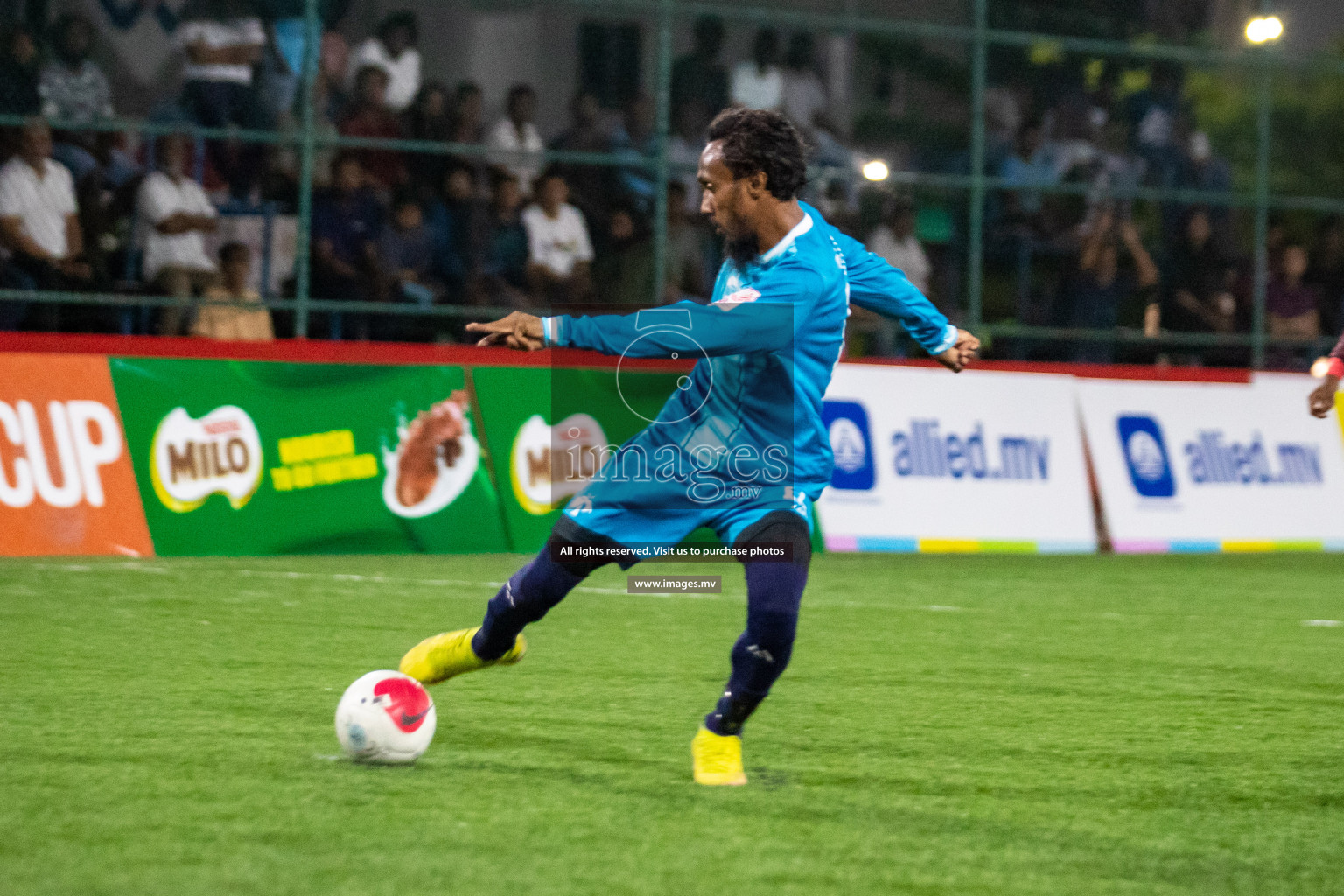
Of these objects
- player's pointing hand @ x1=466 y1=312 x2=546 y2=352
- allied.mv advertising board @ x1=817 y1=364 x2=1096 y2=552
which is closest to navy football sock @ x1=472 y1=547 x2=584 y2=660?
player's pointing hand @ x1=466 y1=312 x2=546 y2=352

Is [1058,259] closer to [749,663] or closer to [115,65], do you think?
[115,65]

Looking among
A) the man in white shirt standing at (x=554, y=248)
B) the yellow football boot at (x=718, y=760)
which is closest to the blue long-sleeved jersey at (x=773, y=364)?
the yellow football boot at (x=718, y=760)

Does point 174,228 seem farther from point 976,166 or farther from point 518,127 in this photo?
point 976,166

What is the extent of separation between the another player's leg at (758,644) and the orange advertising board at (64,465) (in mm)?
7345

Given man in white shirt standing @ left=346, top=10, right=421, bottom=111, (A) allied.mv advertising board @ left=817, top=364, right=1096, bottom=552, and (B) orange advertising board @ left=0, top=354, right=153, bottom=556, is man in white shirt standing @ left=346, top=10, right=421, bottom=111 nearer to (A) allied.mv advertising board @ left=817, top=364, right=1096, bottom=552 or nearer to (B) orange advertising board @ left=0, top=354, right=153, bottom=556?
(B) orange advertising board @ left=0, top=354, right=153, bottom=556

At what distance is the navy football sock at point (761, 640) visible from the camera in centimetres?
506

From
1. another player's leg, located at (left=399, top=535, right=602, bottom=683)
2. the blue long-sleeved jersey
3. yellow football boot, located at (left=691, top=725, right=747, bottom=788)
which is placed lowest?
yellow football boot, located at (left=691, top=725, right=747, bottom=788)

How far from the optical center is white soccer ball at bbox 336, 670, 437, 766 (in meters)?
5.20

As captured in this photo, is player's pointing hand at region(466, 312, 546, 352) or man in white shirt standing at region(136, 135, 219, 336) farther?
man in white shirt standing at region(136, 135, 219, 336)

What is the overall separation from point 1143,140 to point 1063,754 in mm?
13461

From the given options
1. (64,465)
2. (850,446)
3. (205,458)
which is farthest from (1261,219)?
(64,465)

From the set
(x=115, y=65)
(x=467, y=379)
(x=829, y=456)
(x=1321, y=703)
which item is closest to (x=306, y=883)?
(x=829, y=456)

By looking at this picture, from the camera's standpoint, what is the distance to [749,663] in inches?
203

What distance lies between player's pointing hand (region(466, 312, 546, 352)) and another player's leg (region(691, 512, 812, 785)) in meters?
0.92
